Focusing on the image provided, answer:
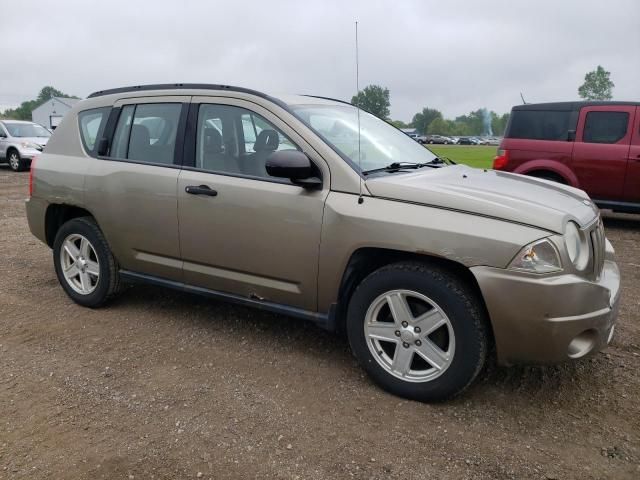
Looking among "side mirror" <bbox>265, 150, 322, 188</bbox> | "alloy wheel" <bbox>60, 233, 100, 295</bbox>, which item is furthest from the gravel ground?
"side mirror" <bbox>265, 150, 322, 188</bbox>

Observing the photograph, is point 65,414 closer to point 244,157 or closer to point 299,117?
point 244,157

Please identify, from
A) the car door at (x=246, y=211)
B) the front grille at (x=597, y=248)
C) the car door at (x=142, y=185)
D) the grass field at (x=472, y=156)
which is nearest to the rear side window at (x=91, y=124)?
the car door at (x=142, y=185)

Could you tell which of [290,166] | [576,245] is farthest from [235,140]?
[576,245]

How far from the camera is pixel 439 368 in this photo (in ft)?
9.95

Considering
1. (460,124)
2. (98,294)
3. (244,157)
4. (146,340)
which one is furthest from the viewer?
(460,124)

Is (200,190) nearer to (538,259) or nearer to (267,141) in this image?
(267,141)

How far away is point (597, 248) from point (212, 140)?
2517 millimetres

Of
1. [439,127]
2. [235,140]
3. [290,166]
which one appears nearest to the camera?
[290,166]

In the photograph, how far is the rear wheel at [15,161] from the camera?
17.0 metres

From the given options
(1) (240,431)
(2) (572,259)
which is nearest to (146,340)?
(1) (240,431)

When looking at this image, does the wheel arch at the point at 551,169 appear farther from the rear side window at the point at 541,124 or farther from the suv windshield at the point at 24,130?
the suv windshield at the point at 24,130

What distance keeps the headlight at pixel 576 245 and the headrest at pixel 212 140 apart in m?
2.25

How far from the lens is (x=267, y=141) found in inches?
144

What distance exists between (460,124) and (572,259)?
465 feet
